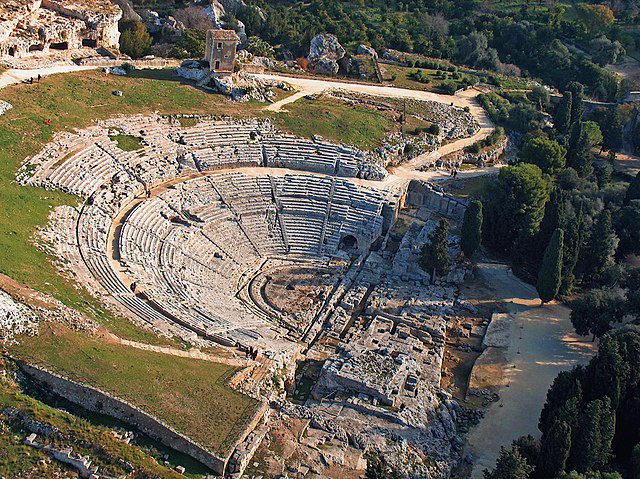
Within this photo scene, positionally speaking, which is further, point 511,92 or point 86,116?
point 511,92

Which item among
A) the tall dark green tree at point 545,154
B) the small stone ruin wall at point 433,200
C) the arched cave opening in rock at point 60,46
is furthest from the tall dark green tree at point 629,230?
the arched cave opening in rock at point 60,46

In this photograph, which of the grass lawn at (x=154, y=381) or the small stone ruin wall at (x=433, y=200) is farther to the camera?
the small stone ruin wall at (x=433, y=200)

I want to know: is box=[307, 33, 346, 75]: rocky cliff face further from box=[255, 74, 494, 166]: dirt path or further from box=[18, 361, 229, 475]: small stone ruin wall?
box=[18, 361, 229, 475]: small stone ruin wall

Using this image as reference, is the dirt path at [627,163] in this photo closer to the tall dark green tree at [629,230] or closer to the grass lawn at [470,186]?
the grass lawn at [470,186]

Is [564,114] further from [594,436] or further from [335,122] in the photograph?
[594,436]

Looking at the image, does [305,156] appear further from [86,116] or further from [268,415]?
[268,415]

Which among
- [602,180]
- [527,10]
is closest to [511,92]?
[602,180]
